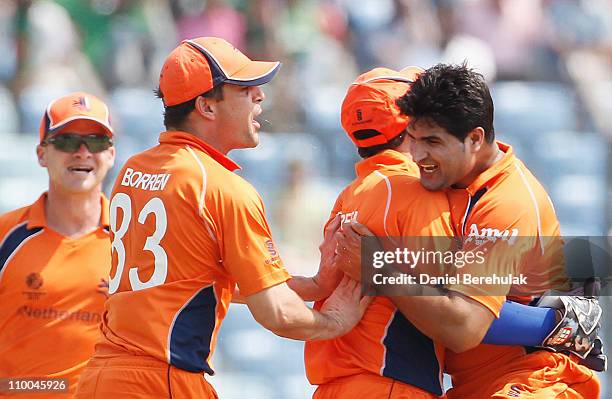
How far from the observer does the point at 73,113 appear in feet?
18.3

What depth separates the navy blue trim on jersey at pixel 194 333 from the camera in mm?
3932

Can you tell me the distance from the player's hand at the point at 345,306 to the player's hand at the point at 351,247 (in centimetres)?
5

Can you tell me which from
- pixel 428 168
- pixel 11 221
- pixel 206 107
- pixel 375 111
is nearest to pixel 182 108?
pixel 206 107

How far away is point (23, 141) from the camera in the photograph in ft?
30.2

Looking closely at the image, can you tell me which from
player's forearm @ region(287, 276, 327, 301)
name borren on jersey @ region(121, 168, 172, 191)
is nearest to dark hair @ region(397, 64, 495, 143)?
player's forearm @ region(287, 276, 327, 301)

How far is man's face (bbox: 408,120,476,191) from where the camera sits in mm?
4039

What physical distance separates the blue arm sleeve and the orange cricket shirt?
0.30ft

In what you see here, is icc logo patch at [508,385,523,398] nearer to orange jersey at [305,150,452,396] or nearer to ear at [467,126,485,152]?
orange jersey at [305,150,452,396]

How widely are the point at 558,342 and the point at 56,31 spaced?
6495 mm

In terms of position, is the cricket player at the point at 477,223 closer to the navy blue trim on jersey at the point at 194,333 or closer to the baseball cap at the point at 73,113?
the navy blue trim on jersey at the point at 194,333

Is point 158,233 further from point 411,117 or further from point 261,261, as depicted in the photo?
point 411,117

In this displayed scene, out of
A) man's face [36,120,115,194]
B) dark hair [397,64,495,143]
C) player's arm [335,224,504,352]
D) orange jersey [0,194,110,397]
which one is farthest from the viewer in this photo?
man's face [36,120,115,194]

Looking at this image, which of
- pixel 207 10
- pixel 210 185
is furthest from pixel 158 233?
pixel 207 10

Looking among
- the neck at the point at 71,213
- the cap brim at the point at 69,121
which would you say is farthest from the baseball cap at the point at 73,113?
the neck at the point at 71,213
